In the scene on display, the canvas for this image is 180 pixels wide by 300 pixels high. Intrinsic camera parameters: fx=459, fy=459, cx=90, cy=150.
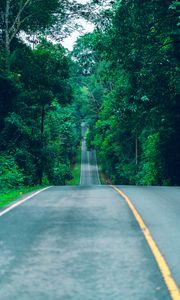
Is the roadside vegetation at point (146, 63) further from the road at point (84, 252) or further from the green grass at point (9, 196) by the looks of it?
the road at point (84, 252)

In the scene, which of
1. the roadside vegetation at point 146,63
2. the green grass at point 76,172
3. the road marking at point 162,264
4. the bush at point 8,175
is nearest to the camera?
the road marking at point 162,264

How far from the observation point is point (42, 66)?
32969 millimetres

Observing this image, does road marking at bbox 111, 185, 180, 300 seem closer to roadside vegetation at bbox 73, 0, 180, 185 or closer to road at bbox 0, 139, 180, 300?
road at bbox 0, 139, 180, 300

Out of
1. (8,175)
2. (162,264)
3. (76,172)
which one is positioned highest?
(8,175)

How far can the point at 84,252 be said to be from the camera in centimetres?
762

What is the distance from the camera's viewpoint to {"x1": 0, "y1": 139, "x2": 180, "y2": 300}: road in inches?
224

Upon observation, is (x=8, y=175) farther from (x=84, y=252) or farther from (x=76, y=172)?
(x=76, y=172)

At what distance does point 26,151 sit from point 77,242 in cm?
2175

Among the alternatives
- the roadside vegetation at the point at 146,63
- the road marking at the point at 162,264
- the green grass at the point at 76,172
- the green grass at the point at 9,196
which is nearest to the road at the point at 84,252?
the road marking at the point at 162,264

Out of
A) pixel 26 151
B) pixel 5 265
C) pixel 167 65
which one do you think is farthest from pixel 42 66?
pixel 5 265

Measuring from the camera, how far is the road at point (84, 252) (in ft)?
18.7

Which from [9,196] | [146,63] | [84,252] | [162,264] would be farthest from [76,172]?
[162,264]

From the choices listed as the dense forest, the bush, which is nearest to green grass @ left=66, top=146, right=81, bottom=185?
the dense forest

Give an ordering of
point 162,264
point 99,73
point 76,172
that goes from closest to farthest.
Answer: point 162,264, point 99,73, point 76,172
